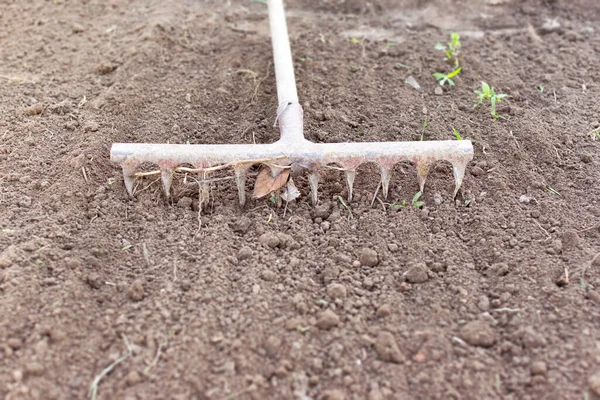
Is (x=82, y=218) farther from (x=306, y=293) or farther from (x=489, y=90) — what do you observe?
(x=489, y=90)

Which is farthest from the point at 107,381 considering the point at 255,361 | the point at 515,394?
the point at 515,394

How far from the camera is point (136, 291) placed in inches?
82.2

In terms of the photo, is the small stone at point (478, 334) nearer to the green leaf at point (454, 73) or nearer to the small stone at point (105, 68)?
the green leaf at point (454, 73)

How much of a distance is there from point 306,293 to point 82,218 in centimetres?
103

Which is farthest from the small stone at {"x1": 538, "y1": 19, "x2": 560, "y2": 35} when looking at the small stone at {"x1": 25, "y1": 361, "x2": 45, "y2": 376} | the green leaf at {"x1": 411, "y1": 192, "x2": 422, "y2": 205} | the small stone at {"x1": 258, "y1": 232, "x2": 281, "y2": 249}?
the small stone at {"x1": 25, "y1": 361, "x2": 45, "y2": 376}

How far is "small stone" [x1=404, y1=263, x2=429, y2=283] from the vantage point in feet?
7.17

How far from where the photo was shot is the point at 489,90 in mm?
3152

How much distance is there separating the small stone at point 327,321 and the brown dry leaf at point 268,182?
68 centimetres

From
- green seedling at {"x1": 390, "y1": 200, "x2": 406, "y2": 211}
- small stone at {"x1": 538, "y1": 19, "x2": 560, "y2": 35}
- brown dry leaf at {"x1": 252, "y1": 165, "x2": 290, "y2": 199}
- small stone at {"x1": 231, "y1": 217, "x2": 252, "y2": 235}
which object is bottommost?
green seedling at {"x1": 390, "y1": 200, "x2": 406, "y2": 211}

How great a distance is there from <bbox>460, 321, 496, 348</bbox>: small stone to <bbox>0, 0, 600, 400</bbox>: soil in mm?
10

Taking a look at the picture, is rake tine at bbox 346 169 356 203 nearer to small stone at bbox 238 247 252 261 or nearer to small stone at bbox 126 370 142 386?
small stone at bbox 238 247 252 261

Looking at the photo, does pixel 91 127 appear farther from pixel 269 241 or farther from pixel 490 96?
pixel 490 96

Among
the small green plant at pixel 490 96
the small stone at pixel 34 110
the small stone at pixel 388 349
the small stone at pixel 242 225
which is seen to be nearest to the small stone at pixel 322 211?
the small stone at pixel 242 225

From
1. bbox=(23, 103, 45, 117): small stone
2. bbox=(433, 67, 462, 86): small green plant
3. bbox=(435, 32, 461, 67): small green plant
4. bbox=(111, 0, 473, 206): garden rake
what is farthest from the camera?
bbox=(435, 32, 461, 67): small green plant
